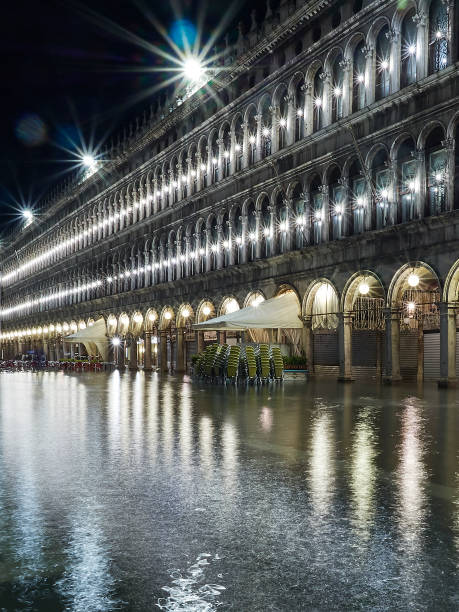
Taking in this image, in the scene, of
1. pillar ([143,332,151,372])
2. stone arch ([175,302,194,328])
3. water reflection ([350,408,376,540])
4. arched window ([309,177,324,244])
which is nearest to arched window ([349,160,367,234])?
arched window ([309,177,324,244])

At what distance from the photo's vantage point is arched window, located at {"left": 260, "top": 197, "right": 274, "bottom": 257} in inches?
1430

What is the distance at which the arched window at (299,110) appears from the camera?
111 feet

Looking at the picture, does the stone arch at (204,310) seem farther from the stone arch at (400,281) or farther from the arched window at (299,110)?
the stone arch at (400,281)

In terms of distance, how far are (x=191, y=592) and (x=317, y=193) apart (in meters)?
29.5

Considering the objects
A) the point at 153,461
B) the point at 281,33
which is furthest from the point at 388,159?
the point at 153,461

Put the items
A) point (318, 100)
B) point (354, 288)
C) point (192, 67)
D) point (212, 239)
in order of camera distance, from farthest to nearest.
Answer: point (212, 239) → point (192, 67) → point (318, 100) → point (354, 288)

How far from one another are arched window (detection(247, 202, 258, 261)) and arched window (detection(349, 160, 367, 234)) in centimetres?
826

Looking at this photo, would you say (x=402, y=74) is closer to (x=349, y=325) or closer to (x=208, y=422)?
(x=349, y=325)

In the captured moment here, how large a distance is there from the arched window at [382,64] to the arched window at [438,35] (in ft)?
8.33

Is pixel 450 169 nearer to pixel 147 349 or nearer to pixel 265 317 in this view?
pixel 265 317

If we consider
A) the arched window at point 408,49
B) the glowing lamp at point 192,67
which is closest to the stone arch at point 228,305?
the glowing lamp at point 192,67

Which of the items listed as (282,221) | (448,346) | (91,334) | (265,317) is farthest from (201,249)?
(448,346)

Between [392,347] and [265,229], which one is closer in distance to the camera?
[392,347]

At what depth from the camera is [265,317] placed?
97.7 ft
